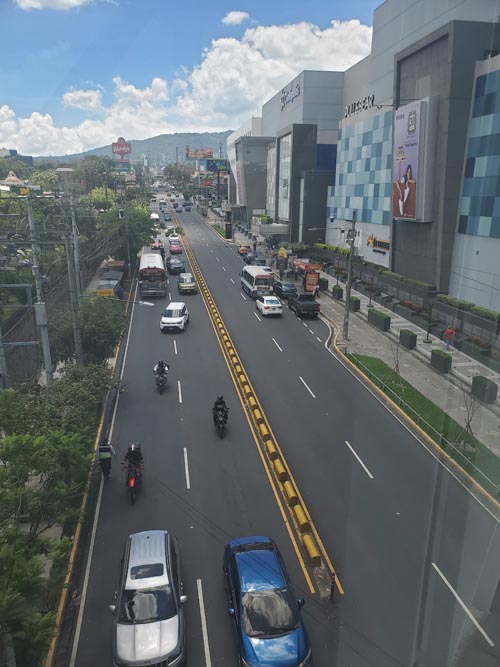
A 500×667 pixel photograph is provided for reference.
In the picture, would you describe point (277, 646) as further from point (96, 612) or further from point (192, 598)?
point (96, 612)

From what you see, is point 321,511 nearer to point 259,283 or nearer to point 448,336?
point 448,336

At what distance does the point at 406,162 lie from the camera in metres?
34.2

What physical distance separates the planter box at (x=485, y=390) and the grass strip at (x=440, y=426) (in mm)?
1231

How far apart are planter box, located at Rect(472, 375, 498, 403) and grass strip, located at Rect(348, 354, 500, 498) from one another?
123 centimetres

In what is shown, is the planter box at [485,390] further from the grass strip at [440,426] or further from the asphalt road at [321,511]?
the asphalt road at [321,511]

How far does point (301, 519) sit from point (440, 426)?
25.3 ft

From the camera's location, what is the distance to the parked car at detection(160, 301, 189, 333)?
29266mm

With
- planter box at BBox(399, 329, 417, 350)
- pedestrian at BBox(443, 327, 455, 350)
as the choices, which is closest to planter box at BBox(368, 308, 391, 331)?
planter box at BBox(399, 329, 417, 350)

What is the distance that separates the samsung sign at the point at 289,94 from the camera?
68.0m

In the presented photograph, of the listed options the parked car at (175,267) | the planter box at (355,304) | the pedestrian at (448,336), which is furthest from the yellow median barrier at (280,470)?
the parked car at (175,267)

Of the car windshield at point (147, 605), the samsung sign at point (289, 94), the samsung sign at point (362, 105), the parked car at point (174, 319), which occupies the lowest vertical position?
the car windshield at point (147, 605)

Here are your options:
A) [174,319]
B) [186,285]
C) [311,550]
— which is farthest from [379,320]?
[311,550]

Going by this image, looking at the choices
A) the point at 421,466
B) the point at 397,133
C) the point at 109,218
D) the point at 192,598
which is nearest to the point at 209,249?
the point at 109,218

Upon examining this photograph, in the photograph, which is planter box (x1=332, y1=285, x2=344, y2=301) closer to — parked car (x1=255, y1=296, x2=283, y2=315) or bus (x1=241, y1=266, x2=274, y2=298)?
bus (x1=241, y1=266, x2=274, y2=298)
